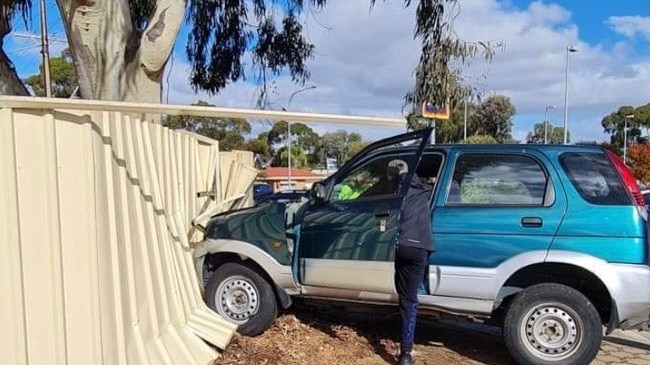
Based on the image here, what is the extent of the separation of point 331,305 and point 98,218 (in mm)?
2923

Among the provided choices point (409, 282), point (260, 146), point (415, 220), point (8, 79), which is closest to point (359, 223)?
point (415, 220)

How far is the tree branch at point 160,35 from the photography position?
6254 mm

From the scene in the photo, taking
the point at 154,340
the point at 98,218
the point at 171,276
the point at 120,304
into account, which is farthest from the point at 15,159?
the point at 171,276

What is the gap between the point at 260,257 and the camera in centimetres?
560

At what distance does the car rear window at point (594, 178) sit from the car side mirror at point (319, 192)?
215 centimetres

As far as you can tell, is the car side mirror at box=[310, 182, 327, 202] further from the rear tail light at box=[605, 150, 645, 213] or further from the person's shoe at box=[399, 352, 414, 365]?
the rear tail light at box=[605, 150, 645, 213]

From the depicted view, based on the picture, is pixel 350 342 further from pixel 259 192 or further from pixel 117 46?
pixel 259 192

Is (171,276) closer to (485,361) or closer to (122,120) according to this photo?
(122,120)

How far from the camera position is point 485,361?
5.36m

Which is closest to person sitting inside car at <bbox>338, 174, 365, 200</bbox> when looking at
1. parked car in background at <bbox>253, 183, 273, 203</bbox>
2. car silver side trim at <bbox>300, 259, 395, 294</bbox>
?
car silver side trim at <bbox>300, 259, 395, 294</bbox>

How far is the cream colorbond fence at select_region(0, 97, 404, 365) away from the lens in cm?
301

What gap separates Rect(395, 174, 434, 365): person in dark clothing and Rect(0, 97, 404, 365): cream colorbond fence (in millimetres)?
1037

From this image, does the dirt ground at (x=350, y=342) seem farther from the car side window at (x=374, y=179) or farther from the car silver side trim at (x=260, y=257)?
the car side window at (x=374, y=179)

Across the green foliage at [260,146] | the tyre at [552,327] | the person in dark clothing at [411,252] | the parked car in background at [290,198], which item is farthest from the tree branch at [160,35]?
the green foliage at [260,146]
